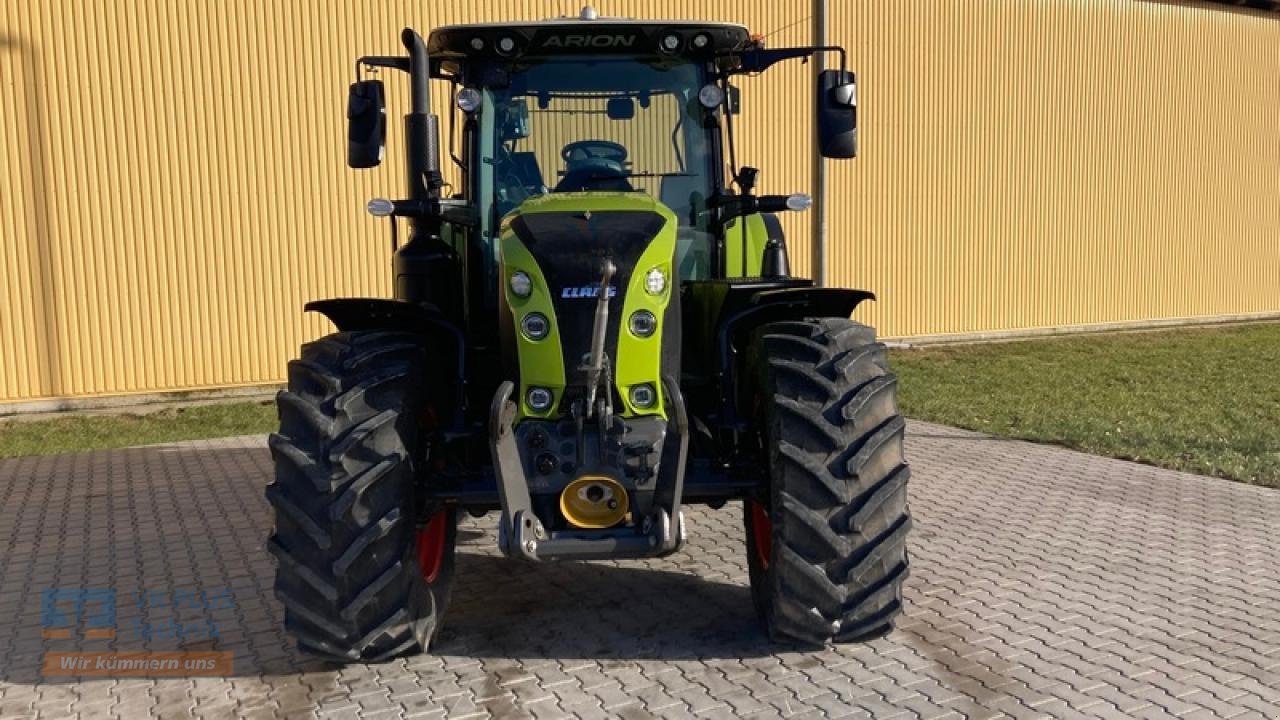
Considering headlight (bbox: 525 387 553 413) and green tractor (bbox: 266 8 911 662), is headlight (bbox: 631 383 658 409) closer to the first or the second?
green tractor (bbox: 266 8 911 662)

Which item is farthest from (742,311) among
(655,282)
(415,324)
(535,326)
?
(415,324)

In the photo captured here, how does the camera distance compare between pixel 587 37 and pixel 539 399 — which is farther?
pixel 587 37

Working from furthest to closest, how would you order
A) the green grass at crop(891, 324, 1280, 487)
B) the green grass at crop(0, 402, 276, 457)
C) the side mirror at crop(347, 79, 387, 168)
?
the green grass at crop(0, 402, 276, 457) → the green grass at crop(891, 324, 1280, 487) → the side mirror at crop(347, 79, 387, 168)

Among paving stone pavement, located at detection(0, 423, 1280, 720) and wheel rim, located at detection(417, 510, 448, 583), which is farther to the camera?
wheel rim, located at detection(417, 510, 448, 583)

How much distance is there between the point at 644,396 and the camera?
14.2 feet

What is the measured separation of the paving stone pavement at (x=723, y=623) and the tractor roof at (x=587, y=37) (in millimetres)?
2487

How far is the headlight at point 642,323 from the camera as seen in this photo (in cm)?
429

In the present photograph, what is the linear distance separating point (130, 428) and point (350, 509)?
293 inches

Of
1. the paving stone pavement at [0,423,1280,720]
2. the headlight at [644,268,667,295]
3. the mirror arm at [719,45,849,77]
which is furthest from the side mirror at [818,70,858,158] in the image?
the paving stone pavement at [0,423,1280,720]

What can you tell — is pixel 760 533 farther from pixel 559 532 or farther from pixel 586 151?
pixel 586 151

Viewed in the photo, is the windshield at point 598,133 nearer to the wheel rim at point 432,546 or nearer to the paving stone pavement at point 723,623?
the wheel rim at point 432,546

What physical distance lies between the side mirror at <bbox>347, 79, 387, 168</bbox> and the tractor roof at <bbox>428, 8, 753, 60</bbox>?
0.45m

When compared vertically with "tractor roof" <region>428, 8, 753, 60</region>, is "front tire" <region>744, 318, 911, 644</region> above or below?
below

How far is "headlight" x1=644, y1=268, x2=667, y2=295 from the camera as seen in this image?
14.1 feet
